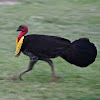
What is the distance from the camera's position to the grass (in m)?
6.37

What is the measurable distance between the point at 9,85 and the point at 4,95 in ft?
1.97

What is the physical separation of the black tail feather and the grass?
1.52 feet

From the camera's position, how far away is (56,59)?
9.02m

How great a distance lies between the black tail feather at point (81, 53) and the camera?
6.79m

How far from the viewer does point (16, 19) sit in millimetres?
13898

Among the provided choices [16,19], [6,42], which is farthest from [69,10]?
[6,42]

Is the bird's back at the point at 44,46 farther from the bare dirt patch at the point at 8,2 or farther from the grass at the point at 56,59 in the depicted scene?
the bare dirt patch at the point at 8,2

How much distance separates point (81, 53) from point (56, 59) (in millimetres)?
2204

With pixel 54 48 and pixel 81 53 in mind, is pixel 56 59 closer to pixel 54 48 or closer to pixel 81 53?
pixel 54 48

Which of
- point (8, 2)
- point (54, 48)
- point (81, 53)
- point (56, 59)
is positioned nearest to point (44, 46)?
point (54, 48)

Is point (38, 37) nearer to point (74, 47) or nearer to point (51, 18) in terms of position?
point (74, 47)

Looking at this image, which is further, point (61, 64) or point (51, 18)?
point (51, 18)

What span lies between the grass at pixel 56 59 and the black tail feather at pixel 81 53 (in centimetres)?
46

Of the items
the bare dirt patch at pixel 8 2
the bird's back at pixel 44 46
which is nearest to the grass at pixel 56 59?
the bare dirt patch at pixel 8 2
